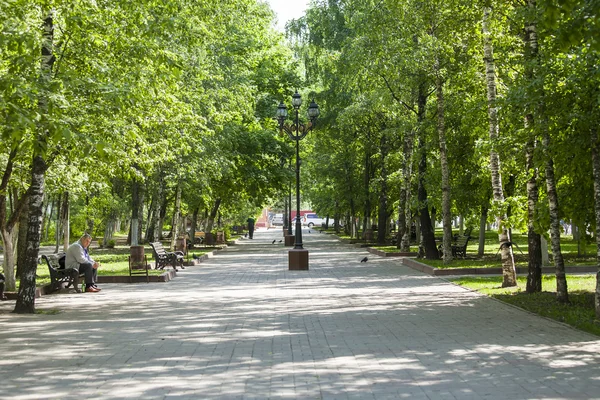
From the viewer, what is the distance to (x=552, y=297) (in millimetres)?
14148

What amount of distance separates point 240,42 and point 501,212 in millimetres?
21121

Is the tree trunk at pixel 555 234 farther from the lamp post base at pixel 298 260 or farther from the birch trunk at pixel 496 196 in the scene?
the lamp post base at pixel 298 260

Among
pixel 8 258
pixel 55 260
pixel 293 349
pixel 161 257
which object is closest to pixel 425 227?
pixel 161 257

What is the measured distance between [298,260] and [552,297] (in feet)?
36.6

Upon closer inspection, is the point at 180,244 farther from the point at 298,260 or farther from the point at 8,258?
the point at 8,258

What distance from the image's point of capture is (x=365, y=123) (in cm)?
4025

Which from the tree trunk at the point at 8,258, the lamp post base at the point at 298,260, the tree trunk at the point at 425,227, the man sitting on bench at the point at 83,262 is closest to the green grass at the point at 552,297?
the lamp post base at the point at 298,260

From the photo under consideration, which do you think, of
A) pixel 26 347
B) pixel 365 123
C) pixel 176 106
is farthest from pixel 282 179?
pixel 26 347

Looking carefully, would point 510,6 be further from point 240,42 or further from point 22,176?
point 240,42

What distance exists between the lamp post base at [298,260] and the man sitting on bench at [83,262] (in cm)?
775

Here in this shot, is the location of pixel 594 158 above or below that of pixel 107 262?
above

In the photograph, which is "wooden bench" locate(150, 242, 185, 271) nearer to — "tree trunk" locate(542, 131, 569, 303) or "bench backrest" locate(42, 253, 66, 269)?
"bench backrest" locate(42, 253, 66, 269)

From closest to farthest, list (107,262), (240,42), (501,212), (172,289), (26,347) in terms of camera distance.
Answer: (26,347) → (501,212) → (172,289) → (107,262) → (240,42)

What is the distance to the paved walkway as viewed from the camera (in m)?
7.06
